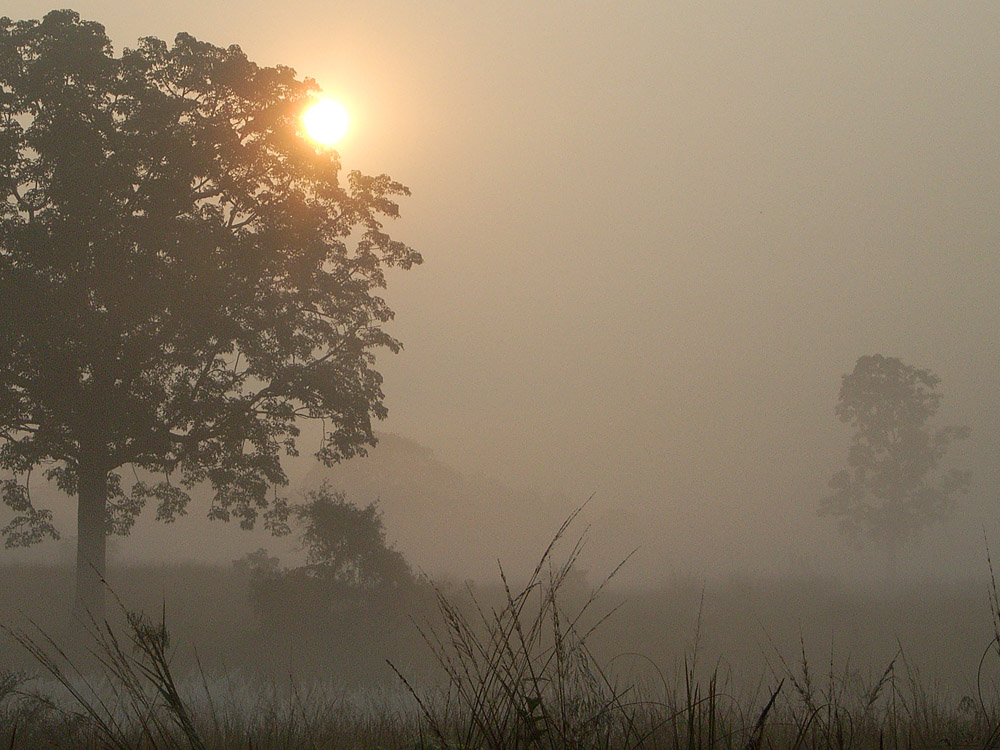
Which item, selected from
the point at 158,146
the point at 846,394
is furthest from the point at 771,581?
the point at 158,146

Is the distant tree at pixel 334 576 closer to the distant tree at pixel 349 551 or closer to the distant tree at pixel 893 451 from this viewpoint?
the distant tree at pixel 349 551

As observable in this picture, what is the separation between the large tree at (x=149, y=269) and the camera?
18.7 metres

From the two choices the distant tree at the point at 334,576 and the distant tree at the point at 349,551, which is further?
the distant tree at the point at 349,551

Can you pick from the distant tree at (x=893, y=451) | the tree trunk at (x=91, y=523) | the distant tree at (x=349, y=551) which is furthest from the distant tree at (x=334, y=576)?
the distant tree at (x=893, y=451)

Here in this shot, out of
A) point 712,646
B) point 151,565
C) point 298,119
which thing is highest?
point 298,119

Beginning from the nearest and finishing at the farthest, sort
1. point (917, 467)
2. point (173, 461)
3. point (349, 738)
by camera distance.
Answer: point (349, 738), point (173, 461), point (917, 467)

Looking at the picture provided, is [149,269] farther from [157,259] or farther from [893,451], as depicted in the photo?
[893,451]

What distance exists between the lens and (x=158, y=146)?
19141 mm

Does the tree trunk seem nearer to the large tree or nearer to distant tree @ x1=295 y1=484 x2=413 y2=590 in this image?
the large tree

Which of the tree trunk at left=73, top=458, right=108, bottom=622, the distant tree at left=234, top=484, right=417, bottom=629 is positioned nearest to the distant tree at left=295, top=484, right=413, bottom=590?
the distant tree at left=234, top=484, right=417, bottom=629

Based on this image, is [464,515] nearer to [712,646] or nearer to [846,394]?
[846,394]

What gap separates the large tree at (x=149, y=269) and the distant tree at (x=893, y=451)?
34228 mm

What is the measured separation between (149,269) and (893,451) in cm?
4053

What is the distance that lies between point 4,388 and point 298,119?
902 cm
